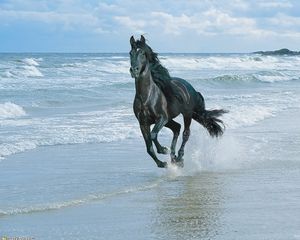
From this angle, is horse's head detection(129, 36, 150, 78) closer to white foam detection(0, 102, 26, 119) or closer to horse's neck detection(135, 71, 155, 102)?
horse's neck detection(135, 71, 155, 102)

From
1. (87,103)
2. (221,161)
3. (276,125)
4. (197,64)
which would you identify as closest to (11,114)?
(87,103)

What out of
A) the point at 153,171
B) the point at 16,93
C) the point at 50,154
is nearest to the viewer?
the point at 153,171

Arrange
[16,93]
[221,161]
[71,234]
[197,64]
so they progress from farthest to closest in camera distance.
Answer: [197,64], [16,93], [221,161], [71,234]

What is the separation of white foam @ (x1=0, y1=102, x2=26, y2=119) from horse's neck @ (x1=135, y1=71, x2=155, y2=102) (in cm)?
961

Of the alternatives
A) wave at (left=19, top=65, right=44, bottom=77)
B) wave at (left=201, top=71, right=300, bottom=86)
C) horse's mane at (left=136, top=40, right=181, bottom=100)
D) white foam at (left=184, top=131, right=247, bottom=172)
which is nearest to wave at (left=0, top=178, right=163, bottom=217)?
white foam at (left=184, top=131, right=247, bottom=172)

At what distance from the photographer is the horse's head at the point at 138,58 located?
27.3ft

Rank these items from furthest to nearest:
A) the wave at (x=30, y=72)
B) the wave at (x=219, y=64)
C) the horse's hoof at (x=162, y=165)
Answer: the wave at (x=219, y=64), the wave at (x=30, y=72), the horse's hoof at (x=162, y=165)

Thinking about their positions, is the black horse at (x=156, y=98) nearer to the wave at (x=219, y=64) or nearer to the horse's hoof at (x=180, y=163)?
the horse's hoof at (x=180, y=163)

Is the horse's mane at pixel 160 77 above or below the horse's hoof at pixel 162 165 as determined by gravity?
above

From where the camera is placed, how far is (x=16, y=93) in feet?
87.3

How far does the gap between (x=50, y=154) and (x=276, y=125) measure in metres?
5.84

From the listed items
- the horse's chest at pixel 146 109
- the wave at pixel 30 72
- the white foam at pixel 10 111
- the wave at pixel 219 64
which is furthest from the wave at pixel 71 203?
the wave at pixel 219 64

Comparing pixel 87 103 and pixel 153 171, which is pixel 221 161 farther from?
pixel 87 103

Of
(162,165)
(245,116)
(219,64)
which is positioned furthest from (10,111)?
(219,64)
